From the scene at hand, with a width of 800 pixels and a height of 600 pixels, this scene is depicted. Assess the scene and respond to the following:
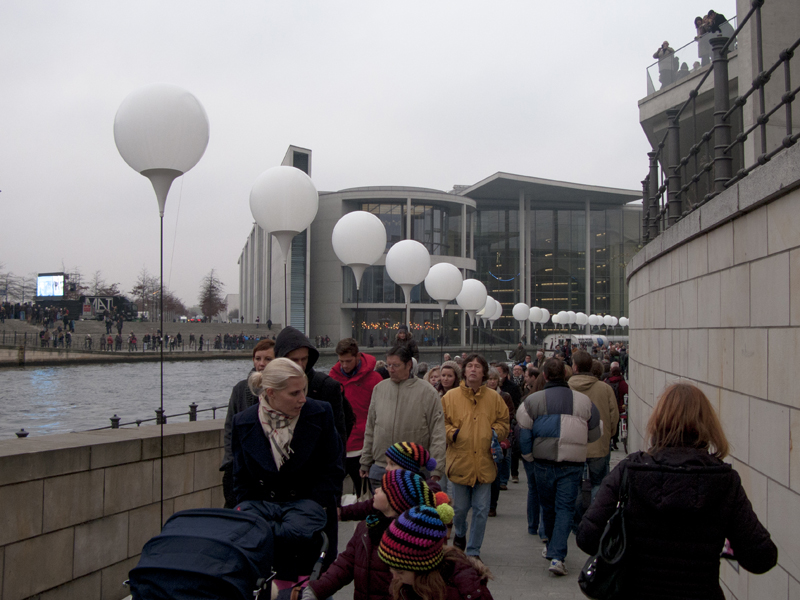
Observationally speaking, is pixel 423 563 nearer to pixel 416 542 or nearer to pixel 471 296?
pixel 416 542

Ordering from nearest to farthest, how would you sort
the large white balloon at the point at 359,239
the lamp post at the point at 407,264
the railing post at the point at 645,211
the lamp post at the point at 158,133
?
the lamp post at the point at 158,133 < the railing post at the point at 645,211 < the large white balloon at the point at 359,239 < the lamp post at the point at 407,264

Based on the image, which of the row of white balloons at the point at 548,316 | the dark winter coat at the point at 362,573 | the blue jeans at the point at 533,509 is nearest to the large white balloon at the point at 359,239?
the blue jeans at the point at 533,509

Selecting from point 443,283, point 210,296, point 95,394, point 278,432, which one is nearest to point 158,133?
point 278,432

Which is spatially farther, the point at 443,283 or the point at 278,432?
the point at 443,283

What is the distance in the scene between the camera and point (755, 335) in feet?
12.8

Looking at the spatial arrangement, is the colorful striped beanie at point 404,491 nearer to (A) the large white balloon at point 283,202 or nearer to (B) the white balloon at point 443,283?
(A) the large white balloon at point 283,202

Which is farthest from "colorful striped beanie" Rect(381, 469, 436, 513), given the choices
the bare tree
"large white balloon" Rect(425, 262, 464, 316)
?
the bare tree

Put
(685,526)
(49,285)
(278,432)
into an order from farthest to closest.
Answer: (49,285) < (278,432) < (685,526)

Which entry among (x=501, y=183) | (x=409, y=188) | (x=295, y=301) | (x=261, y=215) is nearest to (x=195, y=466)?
(x=261, y=215)

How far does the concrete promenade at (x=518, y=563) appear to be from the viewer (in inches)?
191

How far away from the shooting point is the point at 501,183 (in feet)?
235

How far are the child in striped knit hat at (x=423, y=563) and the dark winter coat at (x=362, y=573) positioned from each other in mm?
298

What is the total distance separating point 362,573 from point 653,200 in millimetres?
8753

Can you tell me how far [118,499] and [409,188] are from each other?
6073 centimetres
